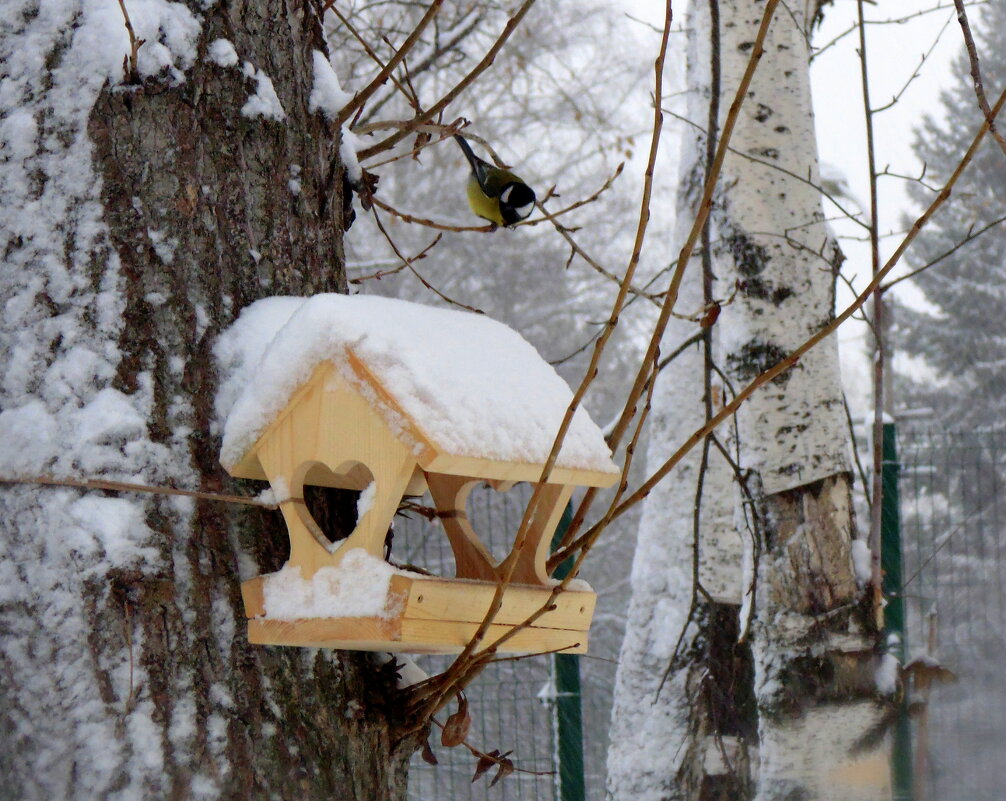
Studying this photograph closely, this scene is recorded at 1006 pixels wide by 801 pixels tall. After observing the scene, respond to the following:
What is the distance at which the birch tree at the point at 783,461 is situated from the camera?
236 centimetres

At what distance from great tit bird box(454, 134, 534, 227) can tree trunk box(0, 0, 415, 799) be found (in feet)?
2.34

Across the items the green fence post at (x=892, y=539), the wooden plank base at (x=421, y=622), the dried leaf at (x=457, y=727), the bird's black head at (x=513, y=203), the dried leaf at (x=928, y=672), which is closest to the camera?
the wooden plank base at (x=421, y=622)

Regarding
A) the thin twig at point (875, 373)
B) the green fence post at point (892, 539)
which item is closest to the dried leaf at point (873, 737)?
the thin twig at point (875, 373)

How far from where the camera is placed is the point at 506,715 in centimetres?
683

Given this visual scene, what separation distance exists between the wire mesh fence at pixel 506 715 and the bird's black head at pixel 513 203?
59 centimetres

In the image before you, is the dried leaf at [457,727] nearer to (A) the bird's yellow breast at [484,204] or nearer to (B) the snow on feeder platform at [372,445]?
(B) the snow on feeder platform at [372,445]

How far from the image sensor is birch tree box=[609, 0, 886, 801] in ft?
7.75

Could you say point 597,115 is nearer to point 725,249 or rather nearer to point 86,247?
point 725,249

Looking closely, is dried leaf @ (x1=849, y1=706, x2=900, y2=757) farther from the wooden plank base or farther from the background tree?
the background tree

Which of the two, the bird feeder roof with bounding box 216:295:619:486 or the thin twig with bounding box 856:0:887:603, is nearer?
the bird feeder roof with bounding box 216:295:619:486

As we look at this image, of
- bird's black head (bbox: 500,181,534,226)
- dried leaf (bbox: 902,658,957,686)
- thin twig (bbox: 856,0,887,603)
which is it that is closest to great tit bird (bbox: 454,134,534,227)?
bird's black head (bbox: 500,181,534,226)

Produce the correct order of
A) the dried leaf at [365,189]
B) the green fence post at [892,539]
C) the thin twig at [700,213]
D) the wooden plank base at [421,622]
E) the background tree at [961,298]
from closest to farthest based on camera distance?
→ the thin twig at [700,213]
the wooden plank base at [421,622]
the dried leaf at [365,189]
the green fence post at [892,539]
the background tree at [961,298]

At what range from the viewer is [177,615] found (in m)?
1.12

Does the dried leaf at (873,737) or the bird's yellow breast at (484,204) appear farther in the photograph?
the dried leaf at (873,737)
